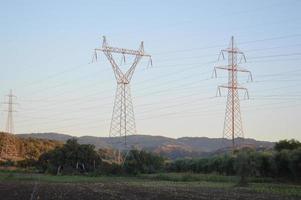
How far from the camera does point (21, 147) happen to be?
149m

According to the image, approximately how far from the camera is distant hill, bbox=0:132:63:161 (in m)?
131

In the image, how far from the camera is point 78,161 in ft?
297

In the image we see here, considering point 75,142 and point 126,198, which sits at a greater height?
point 75,142

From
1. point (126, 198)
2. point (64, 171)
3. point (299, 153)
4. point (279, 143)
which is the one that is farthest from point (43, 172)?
point (126, 198)

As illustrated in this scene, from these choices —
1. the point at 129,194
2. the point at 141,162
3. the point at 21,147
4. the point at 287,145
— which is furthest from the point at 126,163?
the point at 21,147

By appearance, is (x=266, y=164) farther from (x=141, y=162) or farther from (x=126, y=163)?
(x=126, y=163)

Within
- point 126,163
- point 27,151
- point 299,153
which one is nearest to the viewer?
point 299,153

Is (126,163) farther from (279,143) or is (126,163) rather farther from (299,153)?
(299,153)

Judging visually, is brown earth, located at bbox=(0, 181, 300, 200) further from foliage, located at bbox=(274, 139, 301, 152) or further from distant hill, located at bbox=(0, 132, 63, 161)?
distant hill, located at bbox=(0, 132, 63, 161)

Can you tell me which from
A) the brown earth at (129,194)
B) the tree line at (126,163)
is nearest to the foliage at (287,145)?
the tree line at (126,163)

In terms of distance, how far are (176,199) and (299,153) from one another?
33.2 m

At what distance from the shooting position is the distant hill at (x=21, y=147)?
13088cm

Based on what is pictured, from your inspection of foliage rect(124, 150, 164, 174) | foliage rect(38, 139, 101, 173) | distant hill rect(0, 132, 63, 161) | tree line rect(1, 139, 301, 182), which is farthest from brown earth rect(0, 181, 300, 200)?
distant hill rect(0, 132, 63, 161)

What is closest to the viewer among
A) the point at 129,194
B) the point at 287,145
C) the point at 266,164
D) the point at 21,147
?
the point at 129,194
